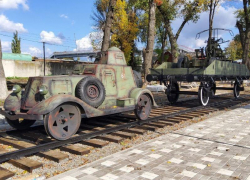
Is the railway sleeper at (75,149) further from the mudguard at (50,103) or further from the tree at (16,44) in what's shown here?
the tree at (16,44)

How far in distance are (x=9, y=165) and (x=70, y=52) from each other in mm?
67194

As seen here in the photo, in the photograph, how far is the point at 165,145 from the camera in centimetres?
547

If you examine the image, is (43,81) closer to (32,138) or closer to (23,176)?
(32,138)

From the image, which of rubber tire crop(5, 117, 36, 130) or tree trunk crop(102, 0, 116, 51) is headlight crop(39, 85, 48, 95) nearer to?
rubber tire crop(5, 117, 36, 130)

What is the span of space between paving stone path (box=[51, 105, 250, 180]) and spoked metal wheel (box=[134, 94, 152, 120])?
132cm

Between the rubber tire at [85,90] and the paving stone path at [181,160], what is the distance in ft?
5.34

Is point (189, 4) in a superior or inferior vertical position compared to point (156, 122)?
superior

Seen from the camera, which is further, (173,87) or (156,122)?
(173,87)

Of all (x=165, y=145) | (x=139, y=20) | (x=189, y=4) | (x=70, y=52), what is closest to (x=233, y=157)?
(x=165, y=145)

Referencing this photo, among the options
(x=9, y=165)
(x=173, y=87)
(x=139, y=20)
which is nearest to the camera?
(x=9, y=165)

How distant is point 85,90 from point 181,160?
282 cm

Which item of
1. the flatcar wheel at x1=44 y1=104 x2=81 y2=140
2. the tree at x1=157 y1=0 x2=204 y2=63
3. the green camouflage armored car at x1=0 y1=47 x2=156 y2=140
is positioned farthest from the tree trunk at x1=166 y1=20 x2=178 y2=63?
the flatcar wheel at x1=44 y1=104 x2=81 y2=140

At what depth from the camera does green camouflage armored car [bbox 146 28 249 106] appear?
34.0 ft

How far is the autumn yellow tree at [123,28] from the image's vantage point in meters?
35.1
